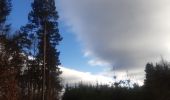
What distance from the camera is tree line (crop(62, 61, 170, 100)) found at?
121 ft

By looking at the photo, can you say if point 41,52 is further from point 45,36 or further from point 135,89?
point 135,89

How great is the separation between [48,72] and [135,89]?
13149mm

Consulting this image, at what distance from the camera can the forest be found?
3597cm

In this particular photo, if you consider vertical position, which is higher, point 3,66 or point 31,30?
point 31,30

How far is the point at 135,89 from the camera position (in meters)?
48.9

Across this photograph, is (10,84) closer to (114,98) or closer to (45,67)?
(45,67)

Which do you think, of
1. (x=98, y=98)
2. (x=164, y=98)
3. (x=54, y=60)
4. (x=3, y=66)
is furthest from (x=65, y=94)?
(x=3, y=66)

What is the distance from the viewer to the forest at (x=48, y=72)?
35969mm

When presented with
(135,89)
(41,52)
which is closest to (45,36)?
(41,52)

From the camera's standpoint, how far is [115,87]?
50.9 m

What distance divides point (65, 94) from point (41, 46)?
1082 cm

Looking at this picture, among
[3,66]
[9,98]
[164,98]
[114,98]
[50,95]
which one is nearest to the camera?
[9,98]

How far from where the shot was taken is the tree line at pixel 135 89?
121ft

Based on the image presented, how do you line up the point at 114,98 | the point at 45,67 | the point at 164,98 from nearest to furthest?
the point at 164,98 < the point at 45,67 < the point at 114,98
